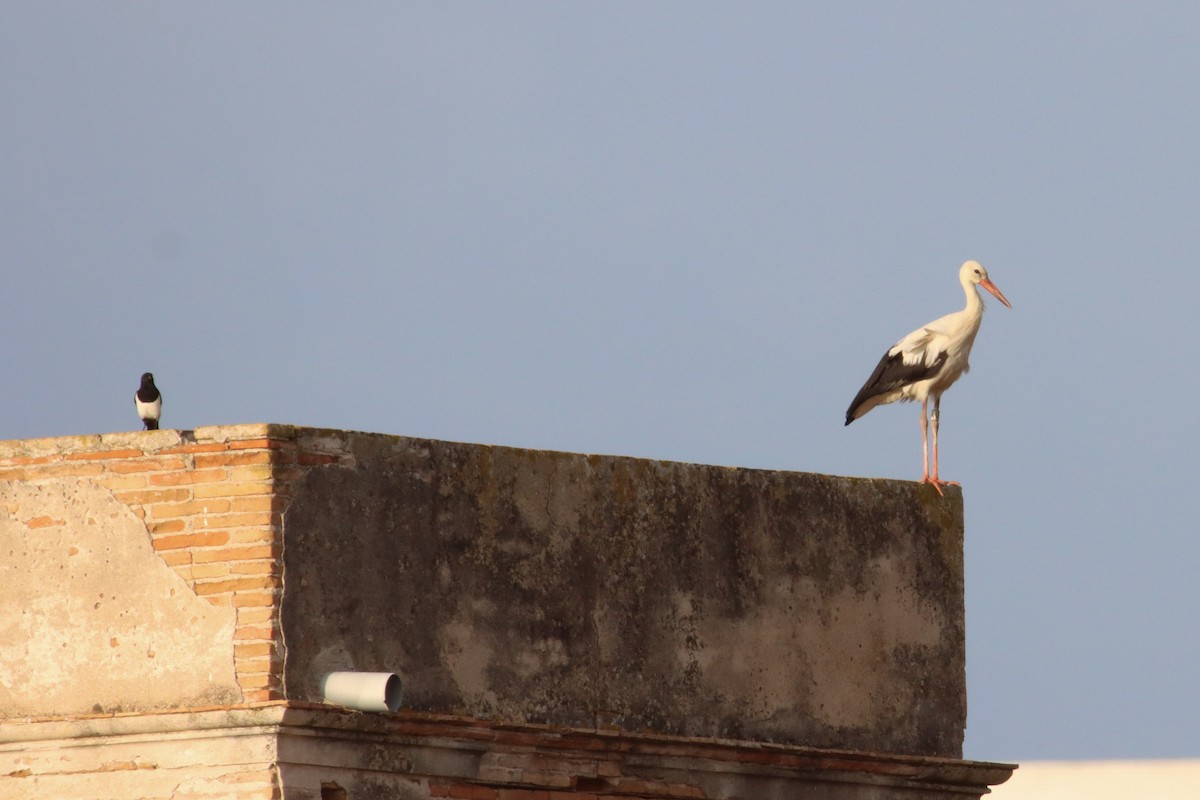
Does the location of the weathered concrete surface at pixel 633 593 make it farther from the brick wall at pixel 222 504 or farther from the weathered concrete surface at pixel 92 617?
the weathered concrete surface at pixel 92 617

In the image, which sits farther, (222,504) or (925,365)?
(925,365)

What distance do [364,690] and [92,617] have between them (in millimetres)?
1301

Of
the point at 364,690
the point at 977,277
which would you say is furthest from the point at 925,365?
the point at 364,690

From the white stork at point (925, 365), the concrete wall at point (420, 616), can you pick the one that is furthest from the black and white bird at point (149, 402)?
the white stork at point (925, 365)

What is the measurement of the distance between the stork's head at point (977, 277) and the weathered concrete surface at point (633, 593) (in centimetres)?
253

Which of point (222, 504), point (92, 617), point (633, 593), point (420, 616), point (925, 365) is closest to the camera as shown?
point (222, 504)

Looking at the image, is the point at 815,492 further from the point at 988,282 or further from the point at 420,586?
the point at 988,282

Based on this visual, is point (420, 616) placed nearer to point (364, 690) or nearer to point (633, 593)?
point (364, 690)

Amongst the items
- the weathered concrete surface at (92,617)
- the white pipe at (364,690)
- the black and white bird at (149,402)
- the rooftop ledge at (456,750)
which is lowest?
the rooftop ledge at (456,750)

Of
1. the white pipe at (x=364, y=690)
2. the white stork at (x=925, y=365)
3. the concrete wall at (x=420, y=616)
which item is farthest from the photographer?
the white stork at (x=925, y=365)

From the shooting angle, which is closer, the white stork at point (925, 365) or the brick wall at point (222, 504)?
the brick wall at point (222, 504)

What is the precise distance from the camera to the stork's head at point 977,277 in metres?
15.2

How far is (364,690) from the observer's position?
412 inches

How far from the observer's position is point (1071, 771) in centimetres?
1969
